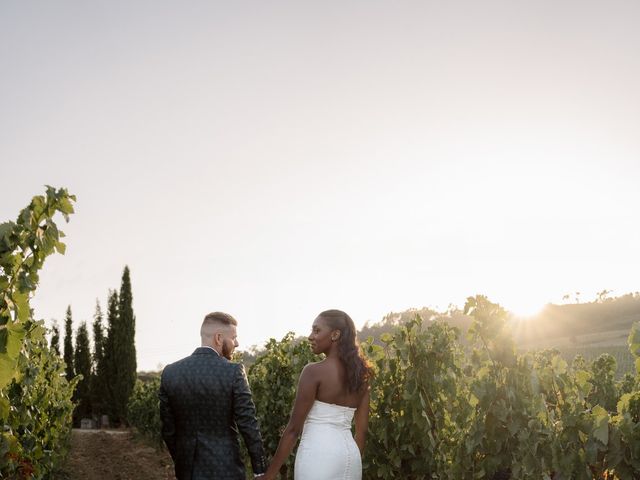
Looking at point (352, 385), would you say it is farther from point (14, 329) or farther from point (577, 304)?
point (577, 304)

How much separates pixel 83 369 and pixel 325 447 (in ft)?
140

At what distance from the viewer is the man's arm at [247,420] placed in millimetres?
4398

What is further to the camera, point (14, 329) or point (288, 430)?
point (288, 430)

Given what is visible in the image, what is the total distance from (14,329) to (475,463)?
3.67 meters

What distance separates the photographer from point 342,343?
14.6 feet

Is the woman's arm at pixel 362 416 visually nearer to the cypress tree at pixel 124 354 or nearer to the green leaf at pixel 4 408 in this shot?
the green leaf at pixel 4 408

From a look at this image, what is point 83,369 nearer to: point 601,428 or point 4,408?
point 4,408

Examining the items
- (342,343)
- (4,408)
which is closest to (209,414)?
(342,343)

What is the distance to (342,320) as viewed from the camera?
449cm

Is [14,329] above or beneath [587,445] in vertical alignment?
above

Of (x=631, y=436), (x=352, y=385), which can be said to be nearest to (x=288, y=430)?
(x=352, y=385)

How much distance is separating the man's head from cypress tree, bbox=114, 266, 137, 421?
39050 mm

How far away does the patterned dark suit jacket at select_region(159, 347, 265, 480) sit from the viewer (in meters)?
4.43

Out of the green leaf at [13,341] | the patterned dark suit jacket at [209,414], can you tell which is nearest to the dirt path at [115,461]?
the patterned dark suit jacket at [209,414]
